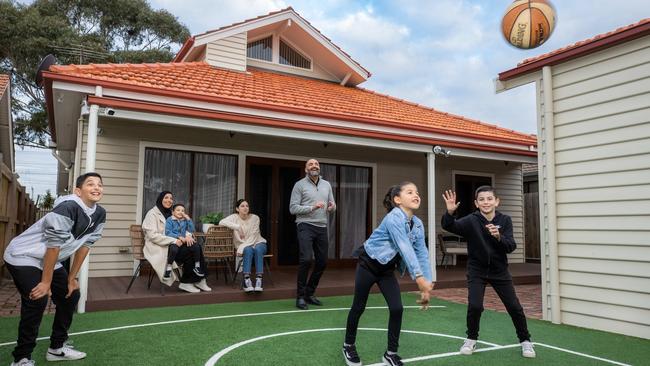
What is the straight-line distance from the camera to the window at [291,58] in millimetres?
11359

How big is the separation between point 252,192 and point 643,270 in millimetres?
6295

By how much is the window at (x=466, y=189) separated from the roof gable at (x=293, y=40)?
343 centimetres

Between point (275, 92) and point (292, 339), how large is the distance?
5.48 metres

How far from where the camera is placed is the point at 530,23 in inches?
205

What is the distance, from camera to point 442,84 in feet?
65.0

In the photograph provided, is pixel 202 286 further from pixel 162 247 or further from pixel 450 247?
pixel 450 247

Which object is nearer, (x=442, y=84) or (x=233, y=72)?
(x=233, y=72)

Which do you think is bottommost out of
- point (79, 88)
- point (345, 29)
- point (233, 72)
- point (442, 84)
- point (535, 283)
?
point (535, 283)

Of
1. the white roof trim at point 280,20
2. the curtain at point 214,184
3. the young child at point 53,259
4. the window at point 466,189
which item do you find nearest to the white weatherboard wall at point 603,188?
the young child at point 53,259

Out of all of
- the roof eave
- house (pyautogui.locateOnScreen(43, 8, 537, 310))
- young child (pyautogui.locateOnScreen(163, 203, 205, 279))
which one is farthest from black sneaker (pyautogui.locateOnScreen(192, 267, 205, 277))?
the roof eave

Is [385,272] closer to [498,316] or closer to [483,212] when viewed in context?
[483,212]

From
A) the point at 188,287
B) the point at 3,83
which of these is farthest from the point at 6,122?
the point at 188,287

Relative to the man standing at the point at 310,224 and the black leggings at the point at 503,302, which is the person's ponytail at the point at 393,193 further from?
the man standing at the point at 310,224

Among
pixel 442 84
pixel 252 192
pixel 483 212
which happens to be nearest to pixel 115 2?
pixel 442 84
